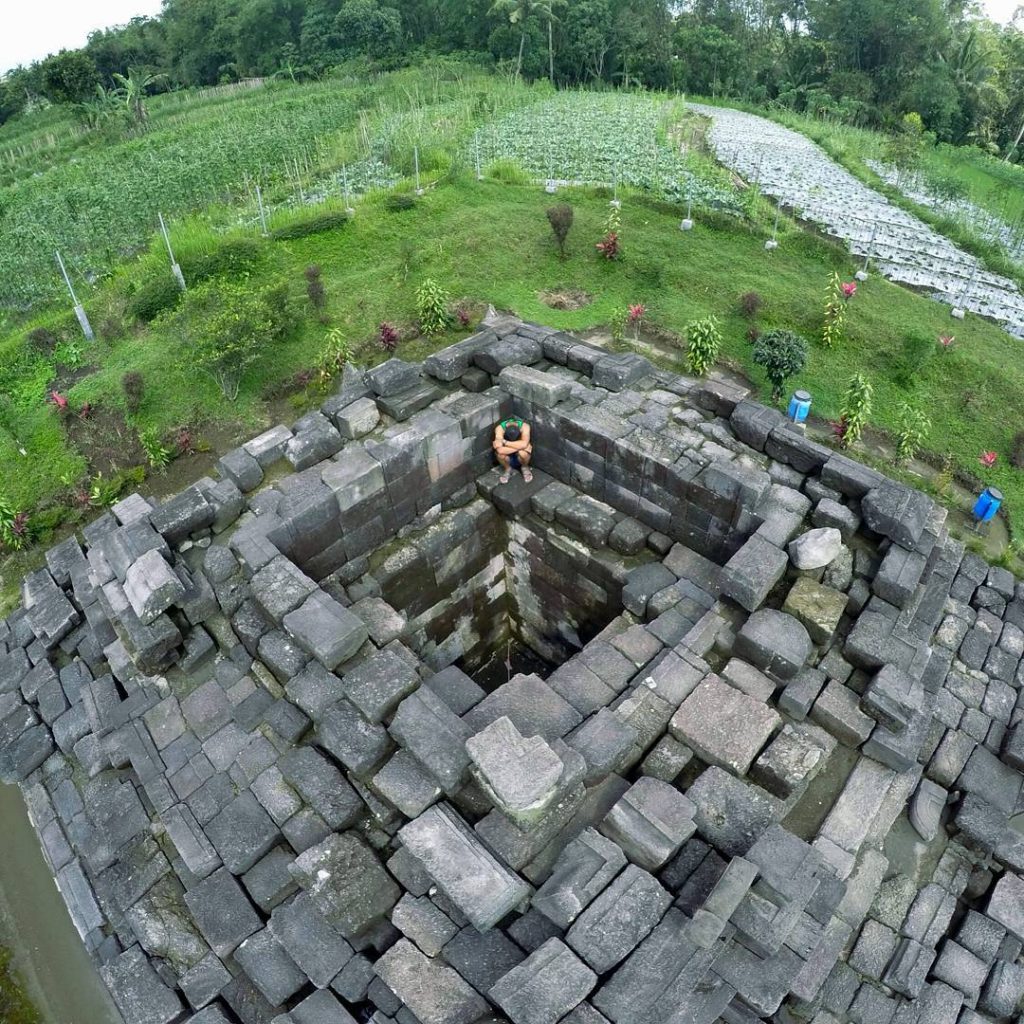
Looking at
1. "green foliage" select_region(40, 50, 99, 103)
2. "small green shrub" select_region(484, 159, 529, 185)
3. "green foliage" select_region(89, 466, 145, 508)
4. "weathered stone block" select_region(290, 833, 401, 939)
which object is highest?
"green foliage" select_region(40, 50, 99, 103)

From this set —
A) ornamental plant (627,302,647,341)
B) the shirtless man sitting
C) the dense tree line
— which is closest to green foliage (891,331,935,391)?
ornamental plant (627,302,647,341)

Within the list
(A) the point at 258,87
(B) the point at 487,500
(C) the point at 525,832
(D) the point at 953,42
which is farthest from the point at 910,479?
(A) the point at 258,87

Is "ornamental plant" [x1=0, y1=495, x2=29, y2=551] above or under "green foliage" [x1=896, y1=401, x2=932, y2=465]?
above

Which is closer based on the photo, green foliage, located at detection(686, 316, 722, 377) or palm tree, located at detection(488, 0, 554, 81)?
green foliage, located at detection(686, 316, 722, 377)

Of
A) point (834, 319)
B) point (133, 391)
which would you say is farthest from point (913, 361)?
point (133, 391)

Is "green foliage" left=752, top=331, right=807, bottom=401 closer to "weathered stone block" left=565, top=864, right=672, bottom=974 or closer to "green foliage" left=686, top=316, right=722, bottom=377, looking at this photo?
"green foliage" left=686, top=316, right=722, bottom=377

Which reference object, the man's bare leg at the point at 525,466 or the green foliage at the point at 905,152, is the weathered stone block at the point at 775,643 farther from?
the green foliage at the point at 905,152

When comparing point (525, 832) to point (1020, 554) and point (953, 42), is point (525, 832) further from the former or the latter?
point (953, 42)

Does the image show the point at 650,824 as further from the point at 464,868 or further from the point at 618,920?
the point at 464,868
